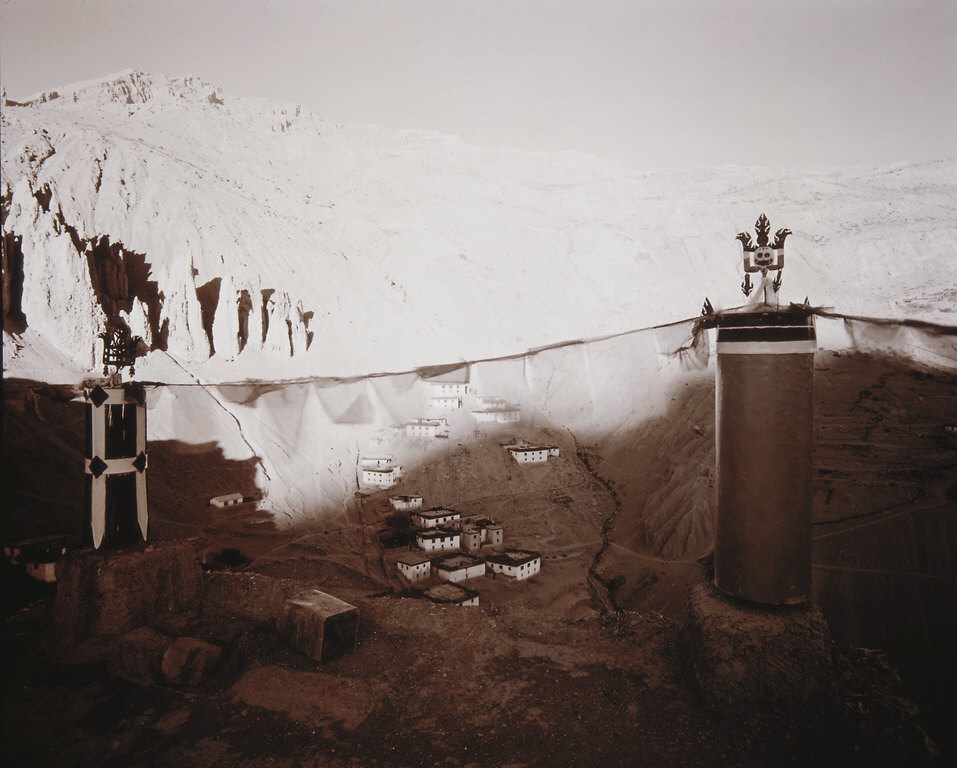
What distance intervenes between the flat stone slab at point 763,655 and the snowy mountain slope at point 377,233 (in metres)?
21.4

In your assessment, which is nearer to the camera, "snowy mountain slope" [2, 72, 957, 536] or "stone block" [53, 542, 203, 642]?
"stone block" [53, 542, 203, 642]

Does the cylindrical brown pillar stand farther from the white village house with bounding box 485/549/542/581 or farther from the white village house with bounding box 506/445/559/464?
the white village house with bounding box 506/445/559/464

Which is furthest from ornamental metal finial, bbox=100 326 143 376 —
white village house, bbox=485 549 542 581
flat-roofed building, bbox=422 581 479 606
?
white village house, bbox=485 549 542 581

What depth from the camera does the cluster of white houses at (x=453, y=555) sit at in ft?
45.4

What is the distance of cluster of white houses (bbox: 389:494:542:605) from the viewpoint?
45.4 feet

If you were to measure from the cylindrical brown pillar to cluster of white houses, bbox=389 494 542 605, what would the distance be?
9.27 meters

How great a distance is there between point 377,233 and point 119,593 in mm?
28711

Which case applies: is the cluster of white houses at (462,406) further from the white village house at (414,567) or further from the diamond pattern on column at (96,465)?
the diamond pattern on column at (96,465)

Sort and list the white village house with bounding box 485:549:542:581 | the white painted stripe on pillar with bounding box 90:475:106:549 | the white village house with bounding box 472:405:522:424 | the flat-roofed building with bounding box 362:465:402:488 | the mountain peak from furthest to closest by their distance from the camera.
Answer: the mountain peak
the white village house with bounding box 472:405:522:424
the flat-roofed building with bounding box 362:465:402:488
the white village house with bounding box 485:549:542:581
the white painted stripe on pillar with bounding box 90:475:106:549

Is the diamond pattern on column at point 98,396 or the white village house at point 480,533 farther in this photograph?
the white village house at point 480,533

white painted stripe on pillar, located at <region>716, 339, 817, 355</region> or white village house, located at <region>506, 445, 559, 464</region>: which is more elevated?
white painted stripe on pillar, located at <region>716, 339, 817, 355</region>

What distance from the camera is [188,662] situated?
4234mm

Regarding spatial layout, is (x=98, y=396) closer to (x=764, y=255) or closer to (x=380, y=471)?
(x=764, y=255)

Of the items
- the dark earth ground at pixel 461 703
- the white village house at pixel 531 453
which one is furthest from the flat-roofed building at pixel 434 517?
the dark earth ground at pixel 461 703
